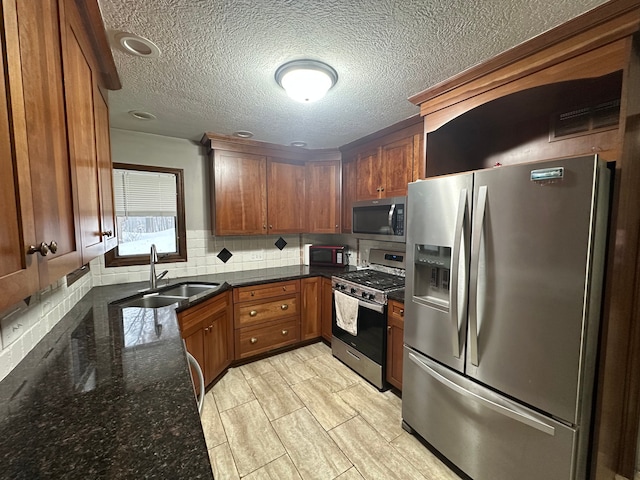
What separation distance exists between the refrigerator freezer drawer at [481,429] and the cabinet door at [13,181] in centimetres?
187

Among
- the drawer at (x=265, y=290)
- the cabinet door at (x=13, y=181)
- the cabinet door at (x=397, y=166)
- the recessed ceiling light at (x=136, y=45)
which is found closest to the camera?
the cabinet door at (x=13, y=181)

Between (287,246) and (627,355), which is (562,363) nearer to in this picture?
(627,355)

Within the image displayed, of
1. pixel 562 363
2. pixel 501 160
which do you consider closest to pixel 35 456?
pixel 562 363

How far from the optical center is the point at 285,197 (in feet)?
10.6

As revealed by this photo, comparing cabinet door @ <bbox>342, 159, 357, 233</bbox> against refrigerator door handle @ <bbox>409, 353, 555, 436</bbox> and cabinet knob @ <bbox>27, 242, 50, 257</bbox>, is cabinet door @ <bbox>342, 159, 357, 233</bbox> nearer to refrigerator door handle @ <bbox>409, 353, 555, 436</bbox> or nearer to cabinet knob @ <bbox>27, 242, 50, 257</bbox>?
refrigerator door handle @ <bbox>409, 353, 555, 436</bbox>

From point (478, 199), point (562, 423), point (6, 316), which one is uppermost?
point (478, 199)

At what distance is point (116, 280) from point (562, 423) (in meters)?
3.41

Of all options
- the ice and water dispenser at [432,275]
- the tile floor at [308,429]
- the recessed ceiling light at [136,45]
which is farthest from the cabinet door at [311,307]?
the recessed ceiling light at [136,45]

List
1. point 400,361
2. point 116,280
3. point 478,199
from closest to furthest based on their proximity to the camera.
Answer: point 478,199
point 400,361
point 116,280

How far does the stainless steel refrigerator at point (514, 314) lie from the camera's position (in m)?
1.13

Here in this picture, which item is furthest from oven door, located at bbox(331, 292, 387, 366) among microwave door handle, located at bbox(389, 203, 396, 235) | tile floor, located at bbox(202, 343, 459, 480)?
microwave door handle, located at bbox(389, 203, 396, 235)

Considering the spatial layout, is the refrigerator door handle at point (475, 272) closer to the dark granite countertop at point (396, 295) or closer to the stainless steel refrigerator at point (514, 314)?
the stainless steel refrigerator at point (514, 314)

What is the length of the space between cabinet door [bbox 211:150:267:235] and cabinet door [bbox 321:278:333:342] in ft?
3.19

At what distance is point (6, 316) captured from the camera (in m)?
1.03
